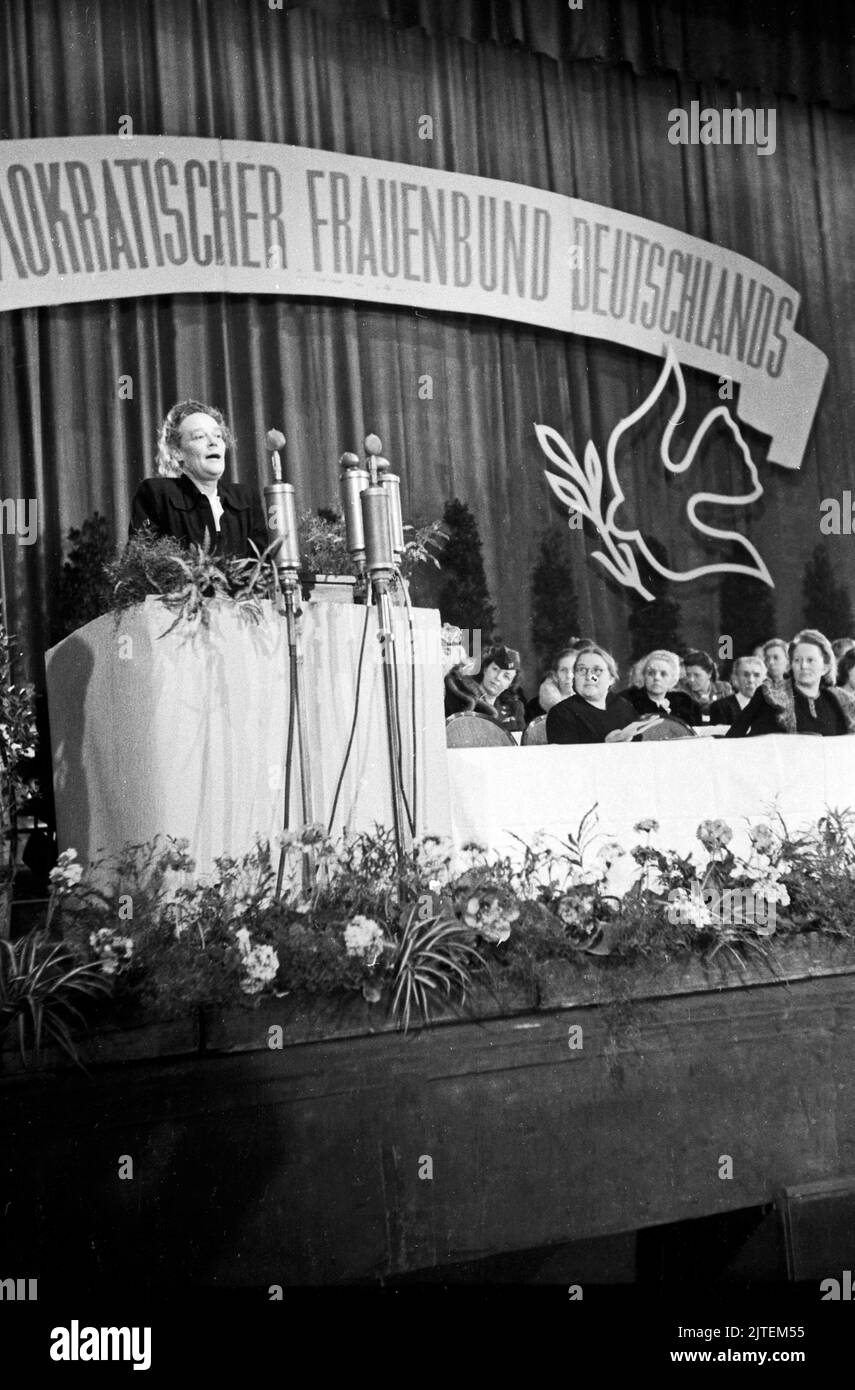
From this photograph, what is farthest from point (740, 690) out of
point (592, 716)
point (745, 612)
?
point (592, 716)

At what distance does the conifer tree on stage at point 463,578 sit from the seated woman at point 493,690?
38.1 inches

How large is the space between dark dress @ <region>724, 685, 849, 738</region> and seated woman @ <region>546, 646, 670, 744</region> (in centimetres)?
120

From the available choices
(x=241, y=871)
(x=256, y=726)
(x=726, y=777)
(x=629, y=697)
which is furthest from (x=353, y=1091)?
(x=629, y=697)

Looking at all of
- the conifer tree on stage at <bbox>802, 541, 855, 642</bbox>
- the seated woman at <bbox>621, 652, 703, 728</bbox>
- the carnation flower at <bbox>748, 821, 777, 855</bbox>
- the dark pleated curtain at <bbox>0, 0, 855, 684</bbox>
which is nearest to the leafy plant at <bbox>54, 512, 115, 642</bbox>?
the dark pleated curtain at <bbox>0, 0, 855, 684</bbox>

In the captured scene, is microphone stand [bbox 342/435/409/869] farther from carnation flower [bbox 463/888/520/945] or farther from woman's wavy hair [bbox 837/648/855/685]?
woman's wavy hair [bbox 837/648/855/685]

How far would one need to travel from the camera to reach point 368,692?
2971 millimetres

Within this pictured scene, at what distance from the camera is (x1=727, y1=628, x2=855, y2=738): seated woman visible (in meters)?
5.32

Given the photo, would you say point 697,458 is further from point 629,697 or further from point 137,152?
point 137,152

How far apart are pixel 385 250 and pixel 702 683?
2561mm

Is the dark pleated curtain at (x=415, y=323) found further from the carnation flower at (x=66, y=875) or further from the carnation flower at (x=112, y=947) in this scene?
the carnation flower at (x=112, y=947)

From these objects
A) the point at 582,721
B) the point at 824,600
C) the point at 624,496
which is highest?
the point at 624,496

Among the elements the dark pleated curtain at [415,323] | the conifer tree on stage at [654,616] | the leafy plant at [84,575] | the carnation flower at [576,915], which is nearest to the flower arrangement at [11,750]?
the carnation flower at [576,915]

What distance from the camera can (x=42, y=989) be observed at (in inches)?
86.0

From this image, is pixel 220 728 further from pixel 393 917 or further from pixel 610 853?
pixel 610 853
